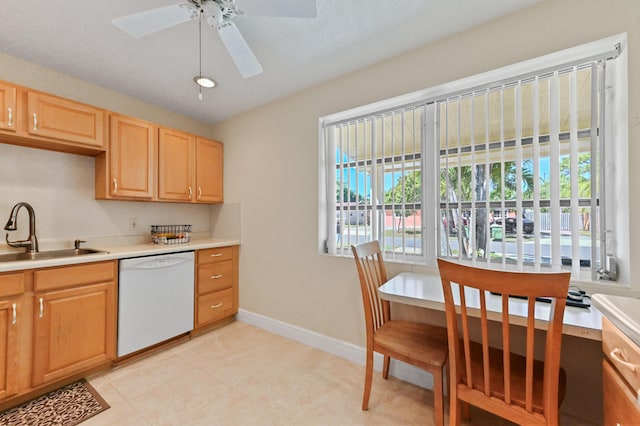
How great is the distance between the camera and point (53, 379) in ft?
5.60

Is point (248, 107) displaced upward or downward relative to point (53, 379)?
upward

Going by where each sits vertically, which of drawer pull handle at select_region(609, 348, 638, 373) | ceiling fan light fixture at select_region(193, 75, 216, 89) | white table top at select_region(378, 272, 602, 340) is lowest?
drawer pull handle at select_region(609, 348, 638, 373)

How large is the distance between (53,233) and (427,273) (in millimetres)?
3119

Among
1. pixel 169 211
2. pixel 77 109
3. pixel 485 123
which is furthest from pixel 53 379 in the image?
pixel 485 123

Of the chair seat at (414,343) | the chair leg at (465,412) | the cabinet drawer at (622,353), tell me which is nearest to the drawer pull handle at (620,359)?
the cabinet drawer at (622,353)

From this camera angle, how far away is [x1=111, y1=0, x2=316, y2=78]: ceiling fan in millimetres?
1170

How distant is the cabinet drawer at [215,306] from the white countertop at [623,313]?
2850mm

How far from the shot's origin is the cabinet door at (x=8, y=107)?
5.60 ft

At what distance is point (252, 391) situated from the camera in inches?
69.6

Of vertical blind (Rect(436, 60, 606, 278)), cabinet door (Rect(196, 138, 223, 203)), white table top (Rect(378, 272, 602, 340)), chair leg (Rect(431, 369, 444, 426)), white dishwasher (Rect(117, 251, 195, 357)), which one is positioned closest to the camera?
white table top (Rect(378, 272, 602, 340))

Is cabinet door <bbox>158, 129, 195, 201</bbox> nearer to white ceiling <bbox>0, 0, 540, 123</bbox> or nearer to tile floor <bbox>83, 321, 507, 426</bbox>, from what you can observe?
white ceiling <bbox>0, 0, 540, 123</bbox>

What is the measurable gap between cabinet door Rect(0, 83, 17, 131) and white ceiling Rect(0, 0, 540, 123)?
1.21 ft

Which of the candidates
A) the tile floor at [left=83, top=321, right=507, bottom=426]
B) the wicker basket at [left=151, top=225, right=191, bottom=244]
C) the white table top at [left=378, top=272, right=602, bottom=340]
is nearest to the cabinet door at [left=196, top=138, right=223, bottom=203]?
the wicker basket at [left=151, top=225, right=191, bottom=244]

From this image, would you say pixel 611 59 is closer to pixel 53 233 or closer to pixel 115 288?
pixel 115 288
